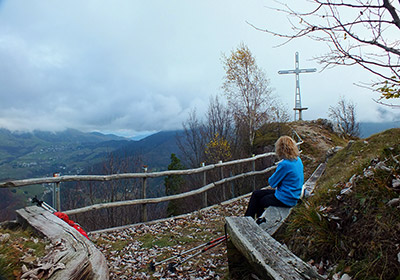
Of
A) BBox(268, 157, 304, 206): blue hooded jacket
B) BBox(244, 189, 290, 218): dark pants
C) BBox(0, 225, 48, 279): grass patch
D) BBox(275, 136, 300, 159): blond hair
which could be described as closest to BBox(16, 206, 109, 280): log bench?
BBox(0, 225, 48, 279): grass patch

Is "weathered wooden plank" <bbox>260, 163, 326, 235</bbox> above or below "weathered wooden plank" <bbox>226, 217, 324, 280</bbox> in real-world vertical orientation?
below

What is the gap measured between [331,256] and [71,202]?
20854 mm

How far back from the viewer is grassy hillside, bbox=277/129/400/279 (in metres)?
1.90

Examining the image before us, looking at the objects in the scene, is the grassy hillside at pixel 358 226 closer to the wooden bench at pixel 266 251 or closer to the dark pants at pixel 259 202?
the wooden bench at pixel 266 251

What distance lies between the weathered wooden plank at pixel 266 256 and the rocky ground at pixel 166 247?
808 millimetres

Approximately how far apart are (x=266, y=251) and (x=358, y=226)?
35.9 inches

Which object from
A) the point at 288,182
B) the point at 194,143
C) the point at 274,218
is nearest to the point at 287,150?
the point at 288,182

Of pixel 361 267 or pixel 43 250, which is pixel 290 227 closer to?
pixel 361 267

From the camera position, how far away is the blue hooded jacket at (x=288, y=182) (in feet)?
12.6

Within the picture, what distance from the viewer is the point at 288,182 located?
12.9 feet

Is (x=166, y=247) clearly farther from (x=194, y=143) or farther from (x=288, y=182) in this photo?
(x=194, y=143)

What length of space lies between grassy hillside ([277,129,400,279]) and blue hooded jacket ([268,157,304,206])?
62 centimetres

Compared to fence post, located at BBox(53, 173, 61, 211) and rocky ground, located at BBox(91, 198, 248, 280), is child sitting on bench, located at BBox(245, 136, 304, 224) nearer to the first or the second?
rocky ground, located at BBox(91, 198, 248, 280)

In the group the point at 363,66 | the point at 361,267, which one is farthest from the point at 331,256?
the point at 363,66
